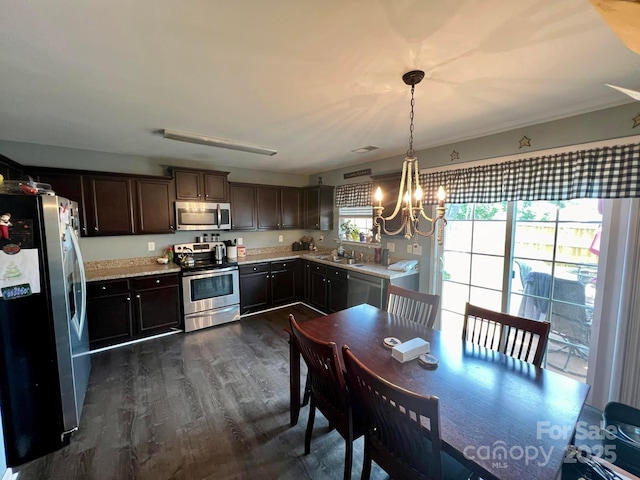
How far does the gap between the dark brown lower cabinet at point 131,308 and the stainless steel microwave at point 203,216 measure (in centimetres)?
79

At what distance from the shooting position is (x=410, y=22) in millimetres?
1227

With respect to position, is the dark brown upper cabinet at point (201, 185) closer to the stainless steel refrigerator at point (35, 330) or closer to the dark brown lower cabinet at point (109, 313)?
the dark brown lower cabinet at point (109, 313)

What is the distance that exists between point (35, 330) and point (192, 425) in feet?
4.19

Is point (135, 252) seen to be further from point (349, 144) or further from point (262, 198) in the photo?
point (349, 144)

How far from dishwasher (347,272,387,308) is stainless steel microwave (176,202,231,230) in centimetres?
215

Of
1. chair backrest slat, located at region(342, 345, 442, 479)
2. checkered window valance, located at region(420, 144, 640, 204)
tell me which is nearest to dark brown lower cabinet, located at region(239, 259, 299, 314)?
checkered window valance, located at region(420, 144, 640, 204)

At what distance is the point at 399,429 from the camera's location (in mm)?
1157

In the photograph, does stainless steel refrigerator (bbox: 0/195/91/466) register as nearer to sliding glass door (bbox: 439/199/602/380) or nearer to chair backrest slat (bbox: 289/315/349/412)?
chair backrest slat (bbox: 289/315/349/412)

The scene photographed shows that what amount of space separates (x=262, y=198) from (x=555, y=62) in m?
3.97

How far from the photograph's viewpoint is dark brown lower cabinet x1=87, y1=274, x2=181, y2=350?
122 inches

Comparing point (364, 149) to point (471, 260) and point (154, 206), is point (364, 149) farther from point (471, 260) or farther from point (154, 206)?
point (154, 206)

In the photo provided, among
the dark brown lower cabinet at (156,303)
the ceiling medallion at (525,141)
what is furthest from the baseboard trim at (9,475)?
the ceiling medallion at (525,141)

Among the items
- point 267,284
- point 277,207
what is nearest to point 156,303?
point 267,284

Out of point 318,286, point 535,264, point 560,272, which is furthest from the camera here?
point 318,286
